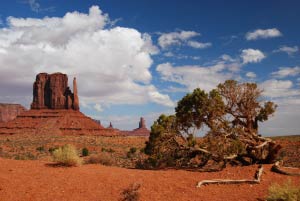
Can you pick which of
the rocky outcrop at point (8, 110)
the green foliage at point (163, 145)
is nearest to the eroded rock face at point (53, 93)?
the rocky outcrop at point (8, 110)

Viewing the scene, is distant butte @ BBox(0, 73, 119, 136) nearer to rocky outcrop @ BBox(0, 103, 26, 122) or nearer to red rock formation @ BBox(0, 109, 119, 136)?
red rock formation @ BBox(0, 109, 119, 136)

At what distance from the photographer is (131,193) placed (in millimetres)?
10445

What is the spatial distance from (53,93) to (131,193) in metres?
119

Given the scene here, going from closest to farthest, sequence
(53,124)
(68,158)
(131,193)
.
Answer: (131,193) < (68,158) < (53,124)

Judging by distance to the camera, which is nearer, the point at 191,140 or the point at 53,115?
the point at 191,140

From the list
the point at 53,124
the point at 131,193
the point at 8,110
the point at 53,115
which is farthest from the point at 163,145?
the point at 8,110

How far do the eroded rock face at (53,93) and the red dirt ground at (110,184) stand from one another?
11016 cm

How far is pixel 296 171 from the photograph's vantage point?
14305 millimetres

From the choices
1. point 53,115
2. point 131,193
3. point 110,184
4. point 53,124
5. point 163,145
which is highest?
point 53,115

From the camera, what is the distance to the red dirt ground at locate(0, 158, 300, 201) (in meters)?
10.8

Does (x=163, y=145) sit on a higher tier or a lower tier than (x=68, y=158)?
higher

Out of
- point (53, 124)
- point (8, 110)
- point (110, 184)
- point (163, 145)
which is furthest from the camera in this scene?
point (8, 110)

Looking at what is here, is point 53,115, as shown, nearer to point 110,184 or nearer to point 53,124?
point 53,124

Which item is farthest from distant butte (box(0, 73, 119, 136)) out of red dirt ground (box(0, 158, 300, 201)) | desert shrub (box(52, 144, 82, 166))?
red dirt ground (box(0, 158, 300, 201))
